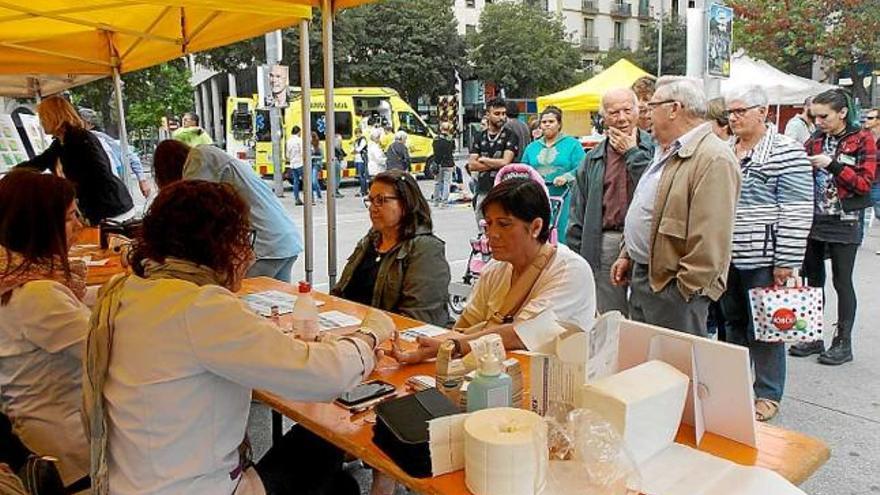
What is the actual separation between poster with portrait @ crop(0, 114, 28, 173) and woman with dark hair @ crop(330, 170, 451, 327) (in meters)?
5.11

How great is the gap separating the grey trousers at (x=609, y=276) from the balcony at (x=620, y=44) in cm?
4910

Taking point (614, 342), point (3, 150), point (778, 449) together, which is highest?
point (3, 150)

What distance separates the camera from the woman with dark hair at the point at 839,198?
3.84 metres

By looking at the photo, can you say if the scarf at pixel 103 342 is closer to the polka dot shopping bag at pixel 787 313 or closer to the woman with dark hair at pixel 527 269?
the woman with dark hair at pixel 527 269

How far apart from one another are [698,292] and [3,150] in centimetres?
638

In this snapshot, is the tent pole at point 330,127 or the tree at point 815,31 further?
the tree at point 815,31

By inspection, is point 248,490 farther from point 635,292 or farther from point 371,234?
point 635,292

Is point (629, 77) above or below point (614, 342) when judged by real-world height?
above

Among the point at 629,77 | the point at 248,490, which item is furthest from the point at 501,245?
the point at 629,77

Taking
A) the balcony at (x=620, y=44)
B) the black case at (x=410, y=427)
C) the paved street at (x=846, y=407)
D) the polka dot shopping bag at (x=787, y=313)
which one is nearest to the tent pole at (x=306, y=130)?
the paved street at (x=846, y=407)

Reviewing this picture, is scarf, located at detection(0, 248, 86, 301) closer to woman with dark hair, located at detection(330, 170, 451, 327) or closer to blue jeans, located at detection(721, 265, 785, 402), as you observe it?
woman with dark hair, located at detection(330, 170, 451, 327)

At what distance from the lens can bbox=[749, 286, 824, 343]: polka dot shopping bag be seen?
2.97 meters

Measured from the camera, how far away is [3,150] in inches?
253

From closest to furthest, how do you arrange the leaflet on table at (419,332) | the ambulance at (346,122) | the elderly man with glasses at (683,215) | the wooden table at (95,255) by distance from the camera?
the leaflet on table at (419,332), the elderly man with glasses at (683,215), the wooden table at (95,255), the ambulance at (346,122)
